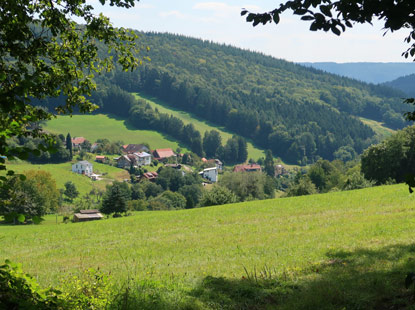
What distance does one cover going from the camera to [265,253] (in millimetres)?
13703

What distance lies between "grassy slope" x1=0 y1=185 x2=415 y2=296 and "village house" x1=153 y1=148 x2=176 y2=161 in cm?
15758

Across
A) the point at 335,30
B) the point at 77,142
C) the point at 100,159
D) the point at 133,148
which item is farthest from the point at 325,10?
the point at 133,148

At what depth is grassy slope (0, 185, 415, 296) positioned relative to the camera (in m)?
11.6

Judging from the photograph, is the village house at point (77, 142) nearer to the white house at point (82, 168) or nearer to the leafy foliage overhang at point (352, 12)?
the white house at point (82, 168)

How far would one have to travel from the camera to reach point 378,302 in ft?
23.2

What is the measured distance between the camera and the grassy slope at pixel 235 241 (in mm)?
11633

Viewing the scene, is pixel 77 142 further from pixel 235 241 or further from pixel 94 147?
pixel 235 241

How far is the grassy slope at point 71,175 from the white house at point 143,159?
1435cm

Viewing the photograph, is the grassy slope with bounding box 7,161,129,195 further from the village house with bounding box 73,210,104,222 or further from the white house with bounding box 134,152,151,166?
the village house with bounding box 73,210,104,222

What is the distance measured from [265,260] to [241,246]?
13.7ft

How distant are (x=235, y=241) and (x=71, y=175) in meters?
126

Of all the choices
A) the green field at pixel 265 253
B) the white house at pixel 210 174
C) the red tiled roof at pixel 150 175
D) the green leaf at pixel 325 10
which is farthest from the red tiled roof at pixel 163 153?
the green leaf at pixel 325 10

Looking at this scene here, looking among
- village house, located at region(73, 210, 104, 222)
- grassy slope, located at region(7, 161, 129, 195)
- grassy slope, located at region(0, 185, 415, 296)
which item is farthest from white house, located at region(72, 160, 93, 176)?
grassy slope, located at region(0, 185, 415, 296)

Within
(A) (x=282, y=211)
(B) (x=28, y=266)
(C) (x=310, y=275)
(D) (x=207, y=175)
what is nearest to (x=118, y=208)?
(A) (x=282, y=211)
